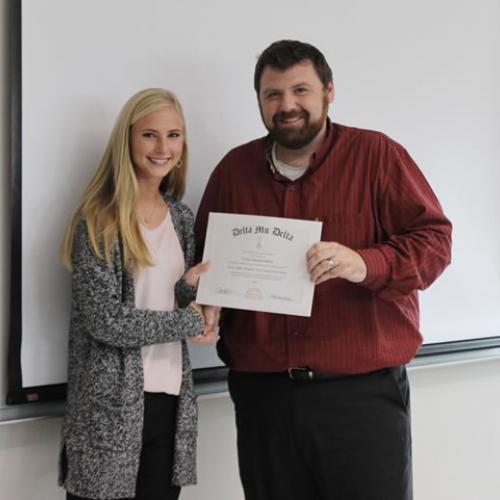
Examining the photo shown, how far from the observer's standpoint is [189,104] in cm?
174

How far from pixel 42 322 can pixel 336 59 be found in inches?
47.4

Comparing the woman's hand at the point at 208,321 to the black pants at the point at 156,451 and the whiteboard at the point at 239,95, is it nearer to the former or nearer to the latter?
the black pants at the point at 156,451

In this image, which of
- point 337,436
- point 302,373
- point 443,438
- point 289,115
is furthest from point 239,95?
point 443,438

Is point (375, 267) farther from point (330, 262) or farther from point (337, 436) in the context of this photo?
point (337, 436)

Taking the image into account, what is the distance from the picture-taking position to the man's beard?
148 centimetres

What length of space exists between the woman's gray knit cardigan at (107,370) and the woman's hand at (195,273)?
0.21 feet

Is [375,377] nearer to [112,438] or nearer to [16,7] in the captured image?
[112,438]

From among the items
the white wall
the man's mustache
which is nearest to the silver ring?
the man's mustache

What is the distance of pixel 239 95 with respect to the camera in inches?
72.0

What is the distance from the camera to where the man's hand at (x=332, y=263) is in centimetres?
130

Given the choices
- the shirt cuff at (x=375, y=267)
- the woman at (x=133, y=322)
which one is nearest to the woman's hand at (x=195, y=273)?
the woman at (x=133, y=322)

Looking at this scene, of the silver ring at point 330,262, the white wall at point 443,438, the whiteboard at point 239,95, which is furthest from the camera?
the white wall at point 443,438

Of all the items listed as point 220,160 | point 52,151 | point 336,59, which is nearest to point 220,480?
point 220,160

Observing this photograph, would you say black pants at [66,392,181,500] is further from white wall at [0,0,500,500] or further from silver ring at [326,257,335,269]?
silver ring at [326,257,335,269]
